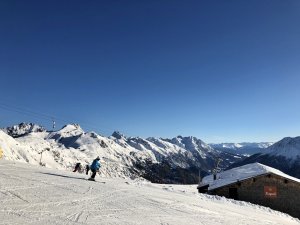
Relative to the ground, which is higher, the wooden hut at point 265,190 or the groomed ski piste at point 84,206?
the wooden hut at point 265,190

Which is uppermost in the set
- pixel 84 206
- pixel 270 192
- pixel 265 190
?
pixel 265 190

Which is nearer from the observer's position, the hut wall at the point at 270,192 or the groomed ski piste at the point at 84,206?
the groomed ski piste at the point at 84,206

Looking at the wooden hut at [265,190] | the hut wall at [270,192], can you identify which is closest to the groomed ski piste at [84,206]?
the wooden hut at [265,190]

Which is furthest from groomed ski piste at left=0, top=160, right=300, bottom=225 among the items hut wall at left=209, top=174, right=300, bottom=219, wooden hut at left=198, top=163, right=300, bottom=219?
hut wall at left=209, top=174, right=300, bottom=219

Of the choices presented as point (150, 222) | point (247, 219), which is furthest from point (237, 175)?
point (150, 222)

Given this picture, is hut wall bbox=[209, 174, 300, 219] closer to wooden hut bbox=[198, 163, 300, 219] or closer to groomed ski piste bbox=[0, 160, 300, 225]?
wooden hut bbox=[198, 163, 300, 219]

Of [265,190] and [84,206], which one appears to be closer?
[84,206]

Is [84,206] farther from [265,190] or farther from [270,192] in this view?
[270,192]

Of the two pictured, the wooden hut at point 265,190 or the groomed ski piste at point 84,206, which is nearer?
the groomed ski piste at point 84,206

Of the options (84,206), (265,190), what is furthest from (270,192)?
(84,206)

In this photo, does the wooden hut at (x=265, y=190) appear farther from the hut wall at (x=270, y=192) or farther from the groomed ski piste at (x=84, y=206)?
the groomed ski piste at (x=84, y=206)

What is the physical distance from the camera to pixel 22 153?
490ft

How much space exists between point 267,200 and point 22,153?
408 feet

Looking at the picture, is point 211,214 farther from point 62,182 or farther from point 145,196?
point 62,182
